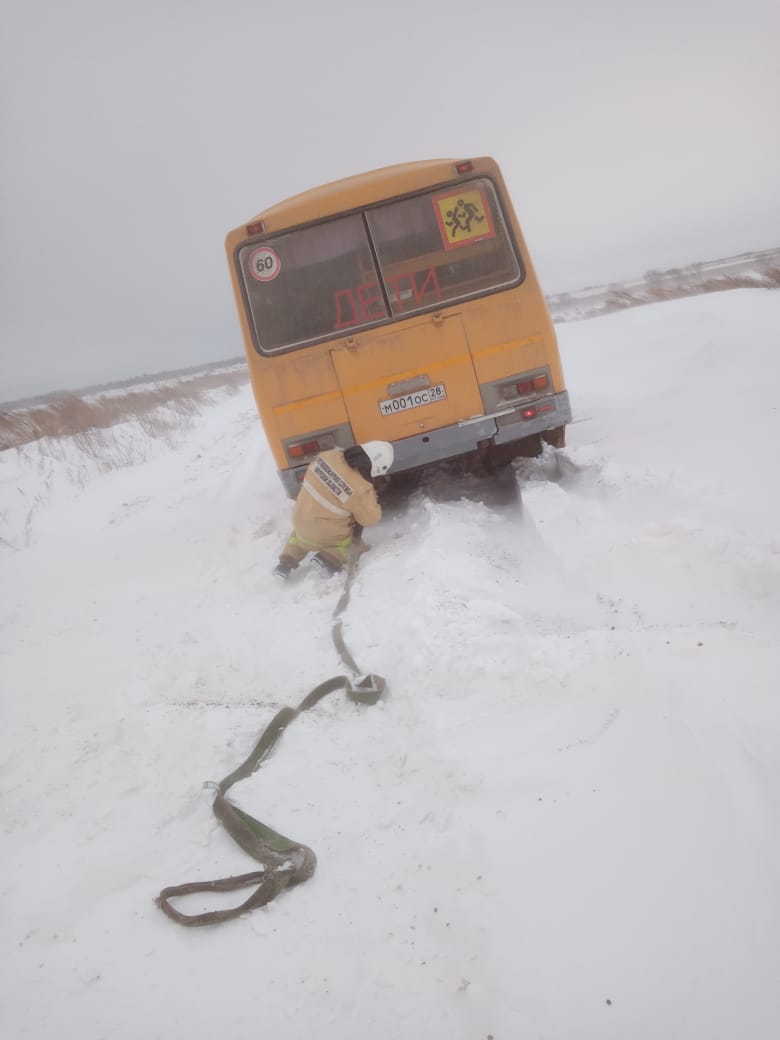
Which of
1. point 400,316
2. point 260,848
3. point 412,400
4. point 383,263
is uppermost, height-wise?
point 383,263

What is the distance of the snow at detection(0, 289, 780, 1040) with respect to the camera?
5.67ft

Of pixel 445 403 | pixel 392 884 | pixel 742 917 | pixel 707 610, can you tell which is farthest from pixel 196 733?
pixel 445 403

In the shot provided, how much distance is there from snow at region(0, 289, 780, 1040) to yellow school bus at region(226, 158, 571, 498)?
0.85 m

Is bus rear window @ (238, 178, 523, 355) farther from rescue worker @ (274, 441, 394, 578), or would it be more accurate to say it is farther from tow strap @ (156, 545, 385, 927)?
tow strap @ (156, 545, 385, 927)

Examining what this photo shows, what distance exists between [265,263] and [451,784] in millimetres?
4405

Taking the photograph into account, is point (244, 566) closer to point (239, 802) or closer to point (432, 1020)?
point (239, 802)

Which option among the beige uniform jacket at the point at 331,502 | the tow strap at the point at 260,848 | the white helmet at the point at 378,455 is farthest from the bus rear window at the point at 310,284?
the tow strap at the point at 260,848

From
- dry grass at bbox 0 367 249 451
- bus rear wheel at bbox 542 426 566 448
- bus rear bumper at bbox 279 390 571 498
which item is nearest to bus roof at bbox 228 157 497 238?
bus rear bumper at bbox 279 390 571 498

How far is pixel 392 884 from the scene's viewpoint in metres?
2.09

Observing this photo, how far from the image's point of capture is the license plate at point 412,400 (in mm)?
5270

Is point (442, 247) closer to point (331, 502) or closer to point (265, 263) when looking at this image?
point (265, 263)

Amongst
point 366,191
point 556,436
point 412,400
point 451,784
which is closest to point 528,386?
point 556,436

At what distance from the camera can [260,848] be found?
2.35 meters

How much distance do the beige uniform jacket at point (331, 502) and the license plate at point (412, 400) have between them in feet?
2.12
